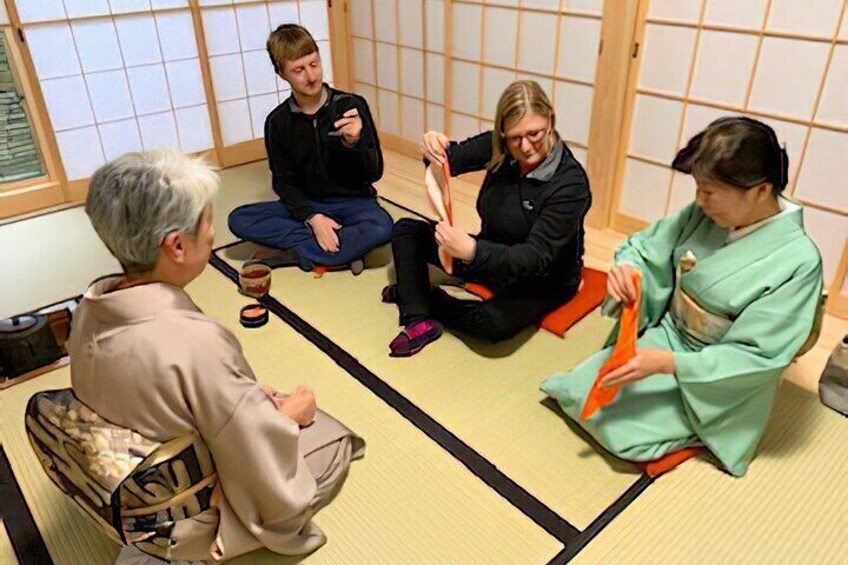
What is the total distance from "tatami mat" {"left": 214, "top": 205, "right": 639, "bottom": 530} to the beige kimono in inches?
27.2

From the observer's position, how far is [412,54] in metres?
4.24

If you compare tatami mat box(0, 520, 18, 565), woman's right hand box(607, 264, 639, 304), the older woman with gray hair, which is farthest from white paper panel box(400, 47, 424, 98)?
tatami mat box(0, 520, 18, 565)

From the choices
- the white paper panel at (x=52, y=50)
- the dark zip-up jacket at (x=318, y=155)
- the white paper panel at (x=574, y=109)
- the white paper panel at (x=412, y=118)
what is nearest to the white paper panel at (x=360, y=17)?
the white paper panel at (x=412, y=118)

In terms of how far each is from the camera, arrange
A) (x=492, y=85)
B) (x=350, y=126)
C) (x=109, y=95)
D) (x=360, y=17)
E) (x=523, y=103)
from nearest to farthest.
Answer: (x=523, y=103) → (x=350, y=126) → (x=492, y=85) → (x=109, y=95) → (x=360, y=17)

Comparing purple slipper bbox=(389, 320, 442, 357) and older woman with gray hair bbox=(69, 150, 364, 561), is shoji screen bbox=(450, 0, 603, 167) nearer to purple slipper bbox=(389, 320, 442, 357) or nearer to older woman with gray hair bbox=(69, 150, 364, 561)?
purple slipper bbox=(389, 320, 442, 357)

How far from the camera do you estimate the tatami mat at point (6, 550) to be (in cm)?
171

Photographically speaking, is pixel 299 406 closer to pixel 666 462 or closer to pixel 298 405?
pixel 298 405

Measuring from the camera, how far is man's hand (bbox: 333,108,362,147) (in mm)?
2957

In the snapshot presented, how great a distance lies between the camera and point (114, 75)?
387 centimetres

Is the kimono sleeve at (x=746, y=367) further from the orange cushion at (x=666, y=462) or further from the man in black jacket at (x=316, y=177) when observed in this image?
the man in black jacket at (x=316, y=177)

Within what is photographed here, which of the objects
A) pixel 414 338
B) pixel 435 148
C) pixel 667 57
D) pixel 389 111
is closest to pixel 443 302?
pixel 414 338

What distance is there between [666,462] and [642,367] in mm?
A: 341

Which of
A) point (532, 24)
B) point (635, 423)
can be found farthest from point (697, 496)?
point (532, 24)

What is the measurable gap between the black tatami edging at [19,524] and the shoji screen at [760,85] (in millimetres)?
2857
